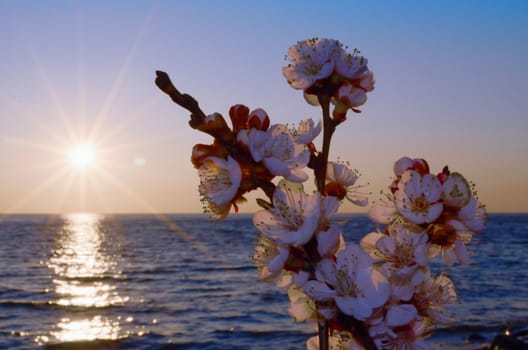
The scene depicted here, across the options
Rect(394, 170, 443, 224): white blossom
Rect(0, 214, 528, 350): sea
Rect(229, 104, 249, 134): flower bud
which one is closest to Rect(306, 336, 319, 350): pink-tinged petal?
Rect(394, 170, 443, 224): white blossom

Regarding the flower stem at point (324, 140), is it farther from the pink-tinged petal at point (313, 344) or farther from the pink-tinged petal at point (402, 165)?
the pink-tinged petal at point (313, 344)

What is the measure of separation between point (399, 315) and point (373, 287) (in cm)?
6

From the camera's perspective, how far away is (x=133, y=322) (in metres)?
15.4

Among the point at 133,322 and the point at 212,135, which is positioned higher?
the point at 212,135

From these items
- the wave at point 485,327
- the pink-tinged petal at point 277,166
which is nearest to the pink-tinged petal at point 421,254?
the pink-tinged petal at point 277,166

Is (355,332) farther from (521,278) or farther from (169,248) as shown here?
(169,248)

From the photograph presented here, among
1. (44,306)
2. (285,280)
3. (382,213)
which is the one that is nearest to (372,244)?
(382,213)

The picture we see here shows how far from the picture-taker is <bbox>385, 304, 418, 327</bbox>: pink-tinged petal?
36.4 inches

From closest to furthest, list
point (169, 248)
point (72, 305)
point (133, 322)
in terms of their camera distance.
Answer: point (133, 322) → point (72, 305) → point (169, 248)

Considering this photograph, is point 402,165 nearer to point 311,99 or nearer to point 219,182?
point 311,99

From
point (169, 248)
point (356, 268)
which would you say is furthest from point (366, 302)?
point (169, 248)

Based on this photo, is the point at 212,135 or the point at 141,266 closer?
the point at 212,135

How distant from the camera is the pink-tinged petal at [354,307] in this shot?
2.94ft

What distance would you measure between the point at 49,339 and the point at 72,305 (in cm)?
465
